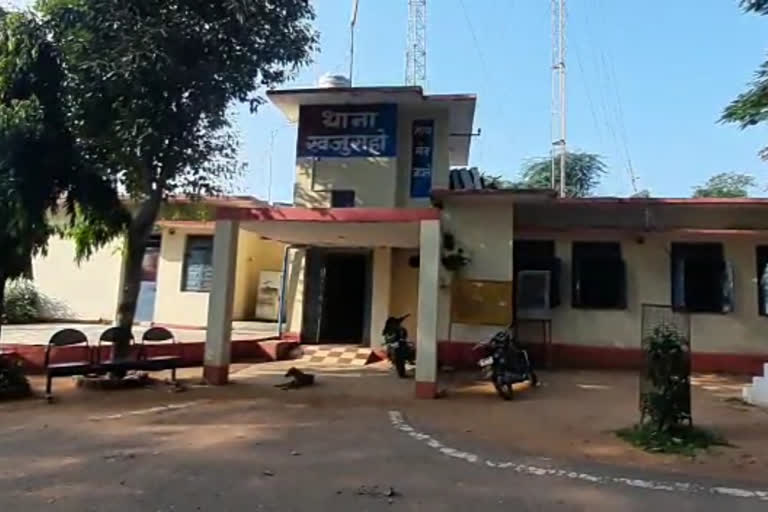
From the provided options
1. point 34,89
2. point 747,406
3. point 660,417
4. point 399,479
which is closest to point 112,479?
point 399,479

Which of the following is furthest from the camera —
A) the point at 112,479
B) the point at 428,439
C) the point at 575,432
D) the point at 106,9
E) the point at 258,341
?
the point at 258,341

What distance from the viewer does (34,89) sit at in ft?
28.7

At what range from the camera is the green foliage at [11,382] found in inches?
330

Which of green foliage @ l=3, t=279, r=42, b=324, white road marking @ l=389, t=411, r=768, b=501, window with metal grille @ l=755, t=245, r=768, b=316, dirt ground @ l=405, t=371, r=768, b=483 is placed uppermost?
window with metal grille @ l=755, t=245, r=768, b=316

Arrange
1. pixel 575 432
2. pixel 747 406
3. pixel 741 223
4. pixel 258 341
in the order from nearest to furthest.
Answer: pixel 575 432 < pixel 747 406 < pixel 741 223 < pixel 258 341

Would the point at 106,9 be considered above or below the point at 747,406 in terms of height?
above

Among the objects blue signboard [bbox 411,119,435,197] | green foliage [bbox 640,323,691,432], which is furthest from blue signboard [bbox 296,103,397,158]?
green foliage [bbox 640,323,691,432]

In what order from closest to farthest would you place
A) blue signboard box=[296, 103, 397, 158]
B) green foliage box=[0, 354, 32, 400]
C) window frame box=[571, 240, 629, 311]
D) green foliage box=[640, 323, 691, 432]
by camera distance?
1. green foliage box=[640, 323, 691, 432]
2. green foliage box=[0, 354, 32, 400]
3. window frame box=[571, 240, 629, 311]
4. blue signboard box=[296, 103, 397, 158]

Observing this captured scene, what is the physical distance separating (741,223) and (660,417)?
22.1 ft

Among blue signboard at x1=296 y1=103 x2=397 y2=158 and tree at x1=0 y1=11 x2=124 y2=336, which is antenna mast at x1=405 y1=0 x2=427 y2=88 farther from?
tree at x1=0 y1=11 x2=124 y2=336

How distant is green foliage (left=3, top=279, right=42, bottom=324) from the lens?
1601 centimetres

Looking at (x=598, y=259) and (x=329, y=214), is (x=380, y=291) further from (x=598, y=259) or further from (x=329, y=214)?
(x=598, y=259)

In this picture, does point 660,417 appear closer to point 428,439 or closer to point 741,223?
point 428,439

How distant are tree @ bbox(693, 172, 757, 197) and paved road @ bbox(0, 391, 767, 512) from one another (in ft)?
88.0
